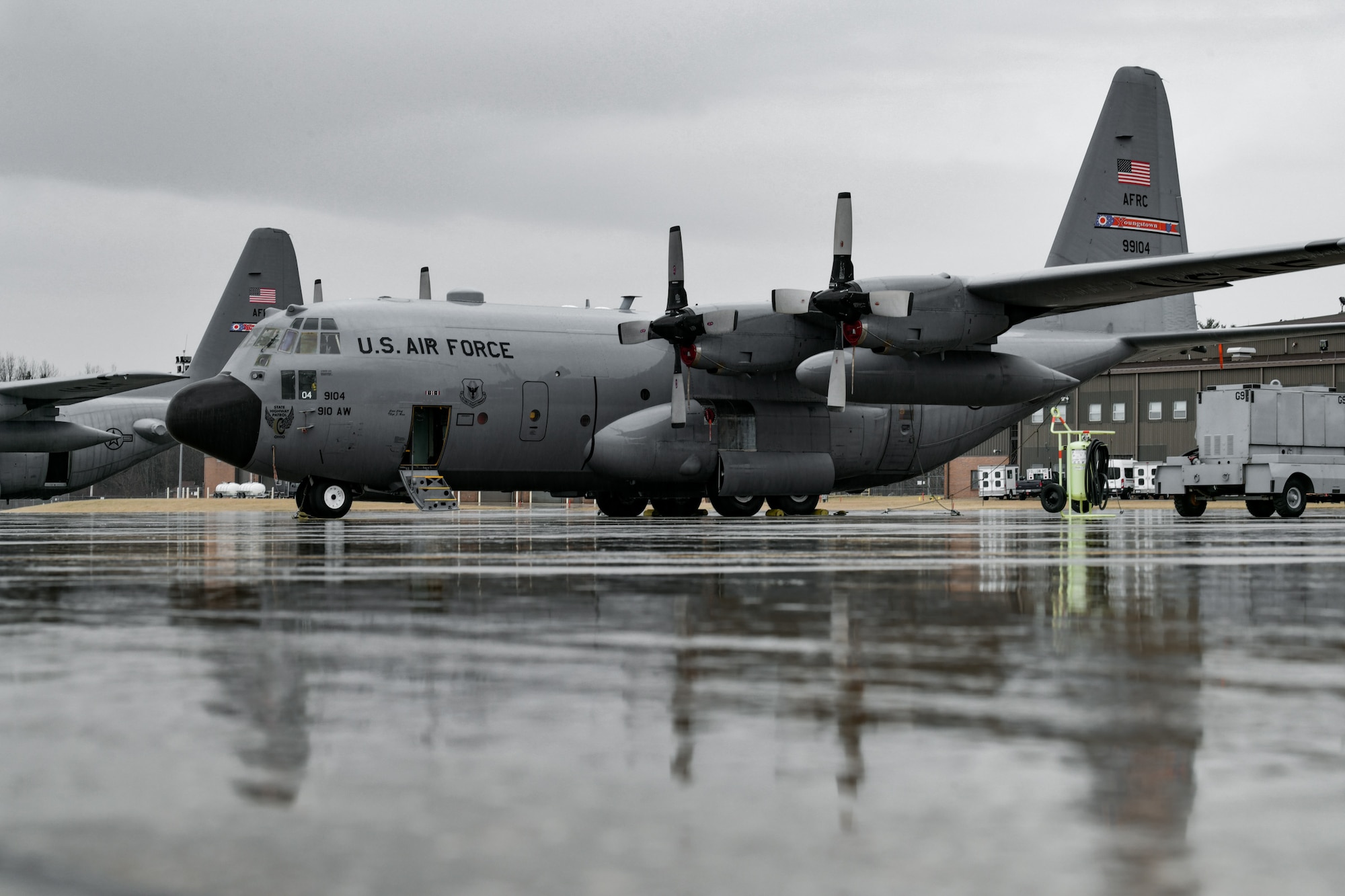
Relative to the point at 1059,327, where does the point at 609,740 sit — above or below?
below

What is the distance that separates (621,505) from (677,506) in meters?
1.34

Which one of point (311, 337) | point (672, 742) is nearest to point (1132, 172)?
point (311, 337)

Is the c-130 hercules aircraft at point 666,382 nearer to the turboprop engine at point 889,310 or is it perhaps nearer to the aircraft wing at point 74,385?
the turboprop engine at point 889,310

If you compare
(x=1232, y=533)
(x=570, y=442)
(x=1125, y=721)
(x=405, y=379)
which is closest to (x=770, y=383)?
(x=570, y=442)

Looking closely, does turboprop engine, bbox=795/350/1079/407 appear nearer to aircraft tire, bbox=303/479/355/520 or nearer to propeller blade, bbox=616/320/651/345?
propeller blade, bbox=616/320/651/345

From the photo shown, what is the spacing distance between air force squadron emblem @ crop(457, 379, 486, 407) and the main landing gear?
2.84 m

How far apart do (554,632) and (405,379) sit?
56.3 ft

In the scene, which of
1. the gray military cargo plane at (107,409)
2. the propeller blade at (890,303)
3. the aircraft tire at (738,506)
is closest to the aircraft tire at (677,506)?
the aircraft tire at (738,506)

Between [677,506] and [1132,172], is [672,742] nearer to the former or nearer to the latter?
[677,506]

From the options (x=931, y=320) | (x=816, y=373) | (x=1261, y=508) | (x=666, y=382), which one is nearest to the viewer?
(x=931, y=320)

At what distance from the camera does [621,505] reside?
2644 centimetres

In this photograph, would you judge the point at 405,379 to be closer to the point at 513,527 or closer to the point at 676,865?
the point at 513,527

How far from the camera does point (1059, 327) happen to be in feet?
88.0

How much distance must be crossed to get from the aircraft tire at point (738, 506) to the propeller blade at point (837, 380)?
182 inches
